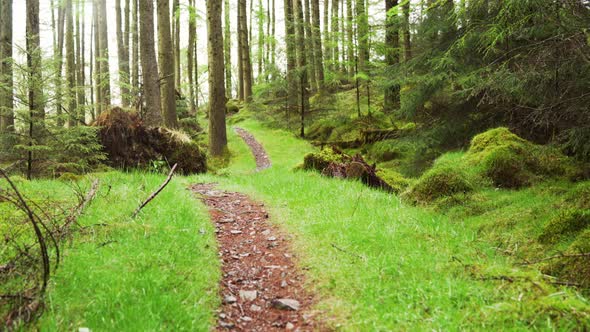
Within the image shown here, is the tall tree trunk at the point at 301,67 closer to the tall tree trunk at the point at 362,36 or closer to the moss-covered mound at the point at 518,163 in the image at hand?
the tall tree trunk at the point at 362,36

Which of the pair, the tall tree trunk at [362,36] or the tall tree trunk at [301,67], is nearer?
the tall tree trunk at [362,36]

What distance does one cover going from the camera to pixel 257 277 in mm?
4645

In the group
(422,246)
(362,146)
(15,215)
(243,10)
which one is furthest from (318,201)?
(243,10)

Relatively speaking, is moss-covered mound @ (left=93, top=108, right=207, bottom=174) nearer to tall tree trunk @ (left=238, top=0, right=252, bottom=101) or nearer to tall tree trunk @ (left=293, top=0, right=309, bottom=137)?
tall tree trunk @ (left=293, top=0, right=309, bottom=137)

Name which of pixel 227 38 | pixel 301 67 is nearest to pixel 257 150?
pixel 301 67

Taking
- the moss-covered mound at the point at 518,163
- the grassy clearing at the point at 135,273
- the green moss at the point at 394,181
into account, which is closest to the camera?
the grassy clearing at the point at 135,273

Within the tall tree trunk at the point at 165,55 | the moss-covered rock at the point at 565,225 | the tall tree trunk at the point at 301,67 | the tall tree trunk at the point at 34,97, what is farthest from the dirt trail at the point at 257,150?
the moss-covered rock at the point at 565,225

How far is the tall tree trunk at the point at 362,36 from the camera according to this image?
17203mm

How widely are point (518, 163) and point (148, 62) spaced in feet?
37.7

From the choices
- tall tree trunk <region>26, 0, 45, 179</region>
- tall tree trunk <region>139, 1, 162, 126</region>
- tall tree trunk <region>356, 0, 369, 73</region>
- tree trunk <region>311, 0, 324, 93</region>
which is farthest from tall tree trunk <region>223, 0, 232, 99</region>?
tall tree trunk <region>26, 0, 45, 179</region>

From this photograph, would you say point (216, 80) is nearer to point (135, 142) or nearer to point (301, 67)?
point (301, 67)

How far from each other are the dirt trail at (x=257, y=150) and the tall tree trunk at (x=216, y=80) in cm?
180

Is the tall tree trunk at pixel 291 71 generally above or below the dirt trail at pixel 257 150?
above

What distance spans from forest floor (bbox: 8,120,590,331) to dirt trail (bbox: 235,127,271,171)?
9811 millimetres
